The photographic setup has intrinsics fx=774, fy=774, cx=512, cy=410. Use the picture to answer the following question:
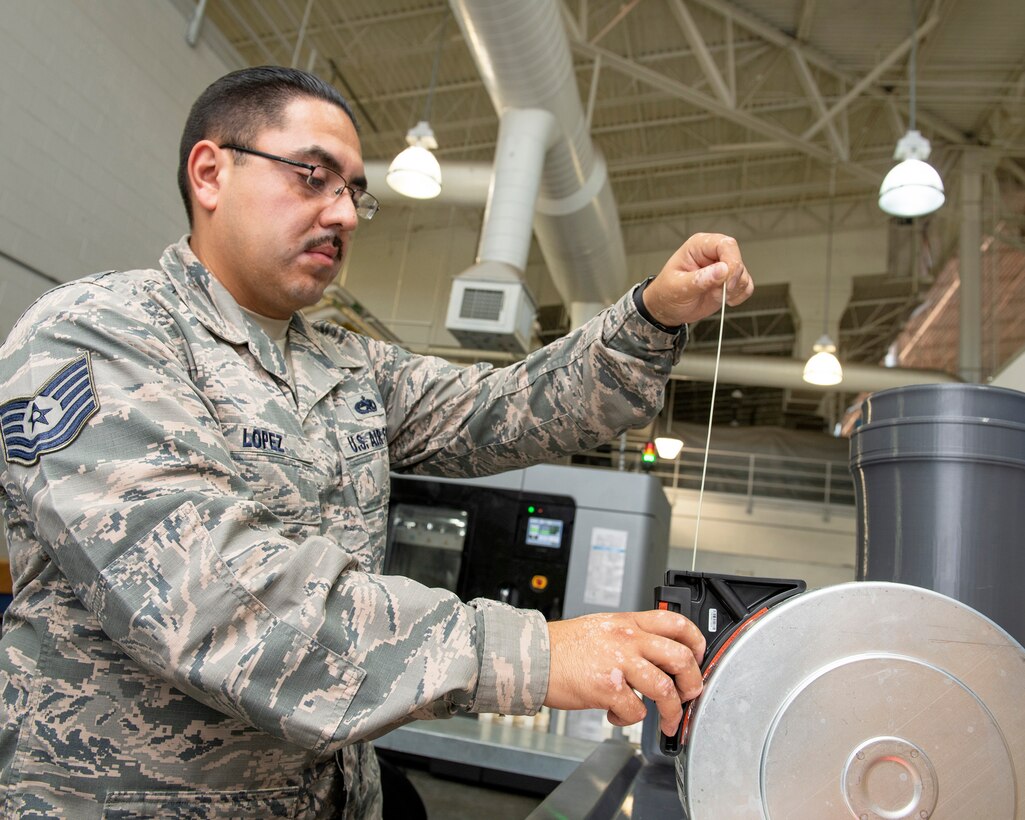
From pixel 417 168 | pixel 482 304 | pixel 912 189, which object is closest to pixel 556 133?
pixel 417 168

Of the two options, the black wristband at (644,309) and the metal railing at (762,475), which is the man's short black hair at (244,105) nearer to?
the black wristband at (644,309)

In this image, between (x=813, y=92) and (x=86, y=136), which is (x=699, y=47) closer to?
(x=813, y=92)

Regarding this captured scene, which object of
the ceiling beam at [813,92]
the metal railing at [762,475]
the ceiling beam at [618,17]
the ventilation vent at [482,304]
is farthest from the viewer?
the metal railing at [762,475]

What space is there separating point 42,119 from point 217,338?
3.02 m

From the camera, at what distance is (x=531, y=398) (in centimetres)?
101

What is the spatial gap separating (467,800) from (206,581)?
1.27 m

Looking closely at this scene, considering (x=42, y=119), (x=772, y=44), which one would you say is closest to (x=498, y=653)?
(x=42, y=119)

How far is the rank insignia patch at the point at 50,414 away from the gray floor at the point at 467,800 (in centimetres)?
119

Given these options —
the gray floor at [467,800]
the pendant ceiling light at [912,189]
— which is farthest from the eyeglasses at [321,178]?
the pendant ceiling light at [912,189]

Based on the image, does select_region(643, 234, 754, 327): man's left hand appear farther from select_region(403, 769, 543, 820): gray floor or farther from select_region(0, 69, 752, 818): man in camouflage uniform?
select_region(403, 769, 543, 820): gray floor

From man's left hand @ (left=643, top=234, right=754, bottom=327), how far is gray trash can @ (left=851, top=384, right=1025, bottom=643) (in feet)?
0.78

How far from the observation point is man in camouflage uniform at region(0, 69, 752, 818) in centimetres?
55

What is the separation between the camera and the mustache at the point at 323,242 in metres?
0.90

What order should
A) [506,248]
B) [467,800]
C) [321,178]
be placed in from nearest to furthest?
[321,178] < [467,800] < [506,248]
